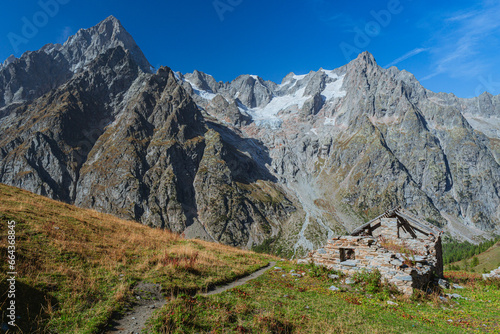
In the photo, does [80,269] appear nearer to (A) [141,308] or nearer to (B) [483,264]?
(A) [141,308]

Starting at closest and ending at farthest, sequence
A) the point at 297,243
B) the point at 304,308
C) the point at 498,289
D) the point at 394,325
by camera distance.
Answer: the point at 394,325 < the point at 304,308 < the point at 498,289 < the point at 297,243

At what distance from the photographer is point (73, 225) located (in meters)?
16.8

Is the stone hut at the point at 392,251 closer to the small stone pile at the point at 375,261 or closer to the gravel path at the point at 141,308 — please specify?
the small stone pile at the point at 375,261

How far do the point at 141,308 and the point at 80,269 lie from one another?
375cm

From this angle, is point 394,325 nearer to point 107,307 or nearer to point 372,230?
point 107,307

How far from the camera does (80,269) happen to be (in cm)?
1115

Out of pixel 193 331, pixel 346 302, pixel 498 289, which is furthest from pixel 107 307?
pixel 498 289

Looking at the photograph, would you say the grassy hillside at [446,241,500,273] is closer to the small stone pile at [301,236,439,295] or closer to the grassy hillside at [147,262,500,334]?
the small stone pile at [301,236,439,295]

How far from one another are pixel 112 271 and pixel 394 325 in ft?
42.8

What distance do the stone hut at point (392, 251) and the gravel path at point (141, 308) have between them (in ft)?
29.9

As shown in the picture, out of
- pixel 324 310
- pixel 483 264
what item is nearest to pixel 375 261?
pixel 324 310

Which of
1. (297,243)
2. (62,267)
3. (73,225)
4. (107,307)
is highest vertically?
(73,225)

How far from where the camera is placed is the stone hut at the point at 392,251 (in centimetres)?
1558

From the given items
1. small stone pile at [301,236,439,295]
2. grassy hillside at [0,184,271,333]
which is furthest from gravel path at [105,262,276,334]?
small stone pile at [301,236,439,295]
